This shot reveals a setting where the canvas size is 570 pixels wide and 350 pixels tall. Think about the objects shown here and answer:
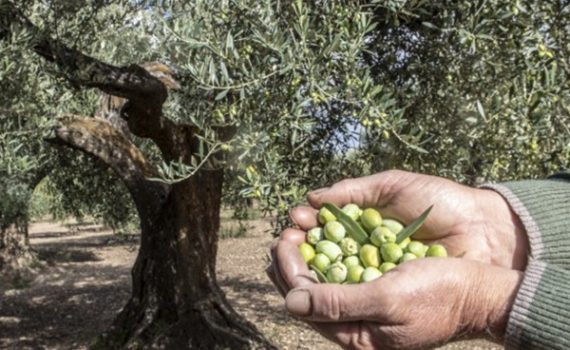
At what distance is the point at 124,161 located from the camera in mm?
7637

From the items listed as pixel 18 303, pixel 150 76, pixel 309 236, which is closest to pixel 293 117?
pixel 309 236

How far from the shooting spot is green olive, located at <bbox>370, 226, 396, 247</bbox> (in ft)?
8.32

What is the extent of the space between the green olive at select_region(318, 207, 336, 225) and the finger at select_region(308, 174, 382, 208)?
0.09 meters

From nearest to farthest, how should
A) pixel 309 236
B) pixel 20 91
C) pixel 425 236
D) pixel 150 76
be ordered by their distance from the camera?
pixel 309 236 → pixel 425 236 → pixel 20 91 → pixel 150 76

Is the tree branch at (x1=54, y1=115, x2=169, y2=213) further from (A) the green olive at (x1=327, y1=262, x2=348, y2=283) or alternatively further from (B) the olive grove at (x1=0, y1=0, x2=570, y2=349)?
(A) the green olive at (x1=327, y1=262, x2=348, y2=283)

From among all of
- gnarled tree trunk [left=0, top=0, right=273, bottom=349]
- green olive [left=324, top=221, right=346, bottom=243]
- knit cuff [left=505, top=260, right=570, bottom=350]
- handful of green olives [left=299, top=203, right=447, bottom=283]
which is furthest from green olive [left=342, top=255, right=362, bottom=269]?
gnarled tree trunk [left=0, top=0, right=273, bottom=349]

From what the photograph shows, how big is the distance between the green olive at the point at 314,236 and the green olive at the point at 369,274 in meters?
0.39

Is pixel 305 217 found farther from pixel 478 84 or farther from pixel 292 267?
pixel 478 84

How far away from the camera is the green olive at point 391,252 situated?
2410mm

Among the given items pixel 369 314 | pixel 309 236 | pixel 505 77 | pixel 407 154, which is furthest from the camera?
pixel 407 154

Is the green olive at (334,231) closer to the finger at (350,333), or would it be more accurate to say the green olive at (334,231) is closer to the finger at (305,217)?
the finger at (305,217)

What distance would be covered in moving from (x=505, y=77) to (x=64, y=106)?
17.8 ft

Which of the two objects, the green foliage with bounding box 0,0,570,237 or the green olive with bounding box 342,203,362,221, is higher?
the green foliage with bounding box 0,0,570,237

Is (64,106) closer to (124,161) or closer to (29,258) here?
(124,161)
